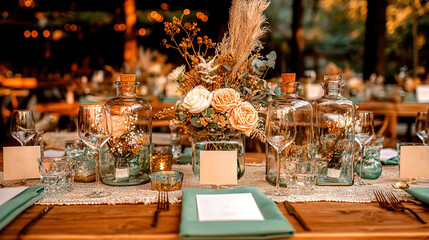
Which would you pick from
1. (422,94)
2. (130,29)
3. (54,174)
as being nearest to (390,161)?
(54,174)

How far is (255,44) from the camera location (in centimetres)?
111

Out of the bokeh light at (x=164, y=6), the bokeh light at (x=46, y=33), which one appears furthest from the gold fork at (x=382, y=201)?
the bokeh light at (x=46, y=33)

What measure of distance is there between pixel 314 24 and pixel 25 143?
11.0 metres

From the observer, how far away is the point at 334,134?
1.14 m

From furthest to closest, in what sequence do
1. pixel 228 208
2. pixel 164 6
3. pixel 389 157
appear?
pixel 164 6 → pixel 389 157 → pixel 228 208

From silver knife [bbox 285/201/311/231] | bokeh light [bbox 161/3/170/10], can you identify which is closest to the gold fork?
silver knife [bbox 285/201/311/231]

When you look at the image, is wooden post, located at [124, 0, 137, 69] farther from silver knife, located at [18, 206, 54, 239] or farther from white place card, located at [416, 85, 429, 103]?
silver knife, located at [18, 206, 54, 239]

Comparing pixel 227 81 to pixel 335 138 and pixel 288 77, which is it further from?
pixel 335 138

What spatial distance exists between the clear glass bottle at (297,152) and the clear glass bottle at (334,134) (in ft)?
0.16

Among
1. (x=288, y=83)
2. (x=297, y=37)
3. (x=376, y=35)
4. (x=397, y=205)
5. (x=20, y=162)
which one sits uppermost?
(x=297, y=37)

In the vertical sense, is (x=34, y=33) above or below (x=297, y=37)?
above

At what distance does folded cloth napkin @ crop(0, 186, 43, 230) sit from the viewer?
31.5 inches

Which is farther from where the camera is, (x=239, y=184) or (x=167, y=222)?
(x=239, y=184)

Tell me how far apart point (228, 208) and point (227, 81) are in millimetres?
425
